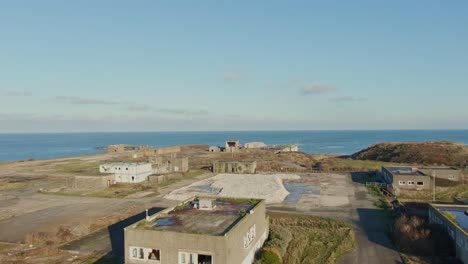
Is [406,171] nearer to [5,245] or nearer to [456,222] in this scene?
[456,222]

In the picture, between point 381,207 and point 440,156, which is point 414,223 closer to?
point 381,207

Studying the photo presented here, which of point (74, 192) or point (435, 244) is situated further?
point (74, 192)

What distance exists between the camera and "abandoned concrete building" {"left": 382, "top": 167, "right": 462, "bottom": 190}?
175 ft

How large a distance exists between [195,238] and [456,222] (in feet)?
68.8

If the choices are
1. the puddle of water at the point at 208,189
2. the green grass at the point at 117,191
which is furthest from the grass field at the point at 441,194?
the green grass at the point at 117,191

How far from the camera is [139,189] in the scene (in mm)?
57656

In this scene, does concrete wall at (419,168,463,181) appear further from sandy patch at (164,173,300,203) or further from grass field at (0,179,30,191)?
grass field at (0,179,30,191)

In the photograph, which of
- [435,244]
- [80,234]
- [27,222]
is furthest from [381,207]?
[27,222]

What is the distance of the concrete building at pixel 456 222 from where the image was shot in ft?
86.0

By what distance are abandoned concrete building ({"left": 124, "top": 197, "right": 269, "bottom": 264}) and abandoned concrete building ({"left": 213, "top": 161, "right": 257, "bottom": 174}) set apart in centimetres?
4305

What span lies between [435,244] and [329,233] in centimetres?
860

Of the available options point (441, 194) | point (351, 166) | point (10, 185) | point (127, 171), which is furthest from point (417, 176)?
point (10, 185)

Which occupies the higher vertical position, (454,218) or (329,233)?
(454,218)

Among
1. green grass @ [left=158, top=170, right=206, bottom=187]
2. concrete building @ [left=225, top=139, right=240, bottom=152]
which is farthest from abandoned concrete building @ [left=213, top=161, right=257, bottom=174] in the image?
concrete building @ [left=225, top=139, right=240, bottom=152]
